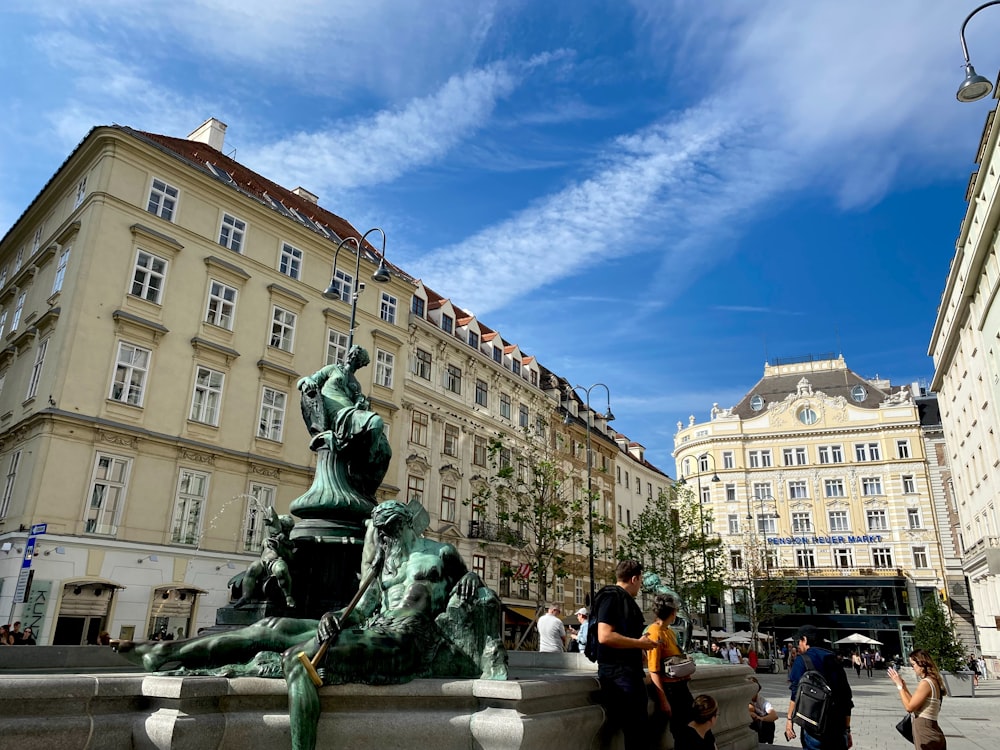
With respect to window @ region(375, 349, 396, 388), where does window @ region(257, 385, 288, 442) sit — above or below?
below

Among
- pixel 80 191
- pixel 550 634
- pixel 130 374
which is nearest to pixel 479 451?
pixel 130 374

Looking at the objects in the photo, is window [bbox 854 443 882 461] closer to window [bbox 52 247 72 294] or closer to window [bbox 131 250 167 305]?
window [bbox 131 250 167 305]

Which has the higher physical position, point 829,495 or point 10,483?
point 829,495

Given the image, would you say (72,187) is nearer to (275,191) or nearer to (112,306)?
(112,306)

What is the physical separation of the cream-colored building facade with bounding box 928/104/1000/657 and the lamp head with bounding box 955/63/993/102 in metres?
15.0

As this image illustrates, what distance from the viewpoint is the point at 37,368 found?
907 inches

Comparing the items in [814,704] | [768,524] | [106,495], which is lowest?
[814,704]

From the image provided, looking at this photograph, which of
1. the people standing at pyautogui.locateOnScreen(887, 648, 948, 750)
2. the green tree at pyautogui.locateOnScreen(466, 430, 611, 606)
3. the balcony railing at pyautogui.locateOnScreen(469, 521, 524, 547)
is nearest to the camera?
the people standing at pyautogui.locateOnScreen(887, 648, 948, 750)

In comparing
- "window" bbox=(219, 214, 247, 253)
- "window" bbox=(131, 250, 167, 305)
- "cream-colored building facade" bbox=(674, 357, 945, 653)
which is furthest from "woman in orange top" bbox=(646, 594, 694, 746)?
"cream-colored building facade" bbox=(674, 357, 945, 653)

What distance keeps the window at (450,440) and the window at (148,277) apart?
580 inches

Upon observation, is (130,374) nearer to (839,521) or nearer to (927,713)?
(927,713)

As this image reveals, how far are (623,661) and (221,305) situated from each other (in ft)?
80.3

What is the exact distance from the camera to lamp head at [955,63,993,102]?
11.1 m

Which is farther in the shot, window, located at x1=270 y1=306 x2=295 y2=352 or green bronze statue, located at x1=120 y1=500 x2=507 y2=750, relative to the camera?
window, located at x1=270 y1=306 x2=295 y2=352
